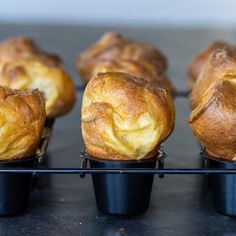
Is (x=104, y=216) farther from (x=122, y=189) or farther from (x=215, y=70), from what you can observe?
(x=215, y=70)

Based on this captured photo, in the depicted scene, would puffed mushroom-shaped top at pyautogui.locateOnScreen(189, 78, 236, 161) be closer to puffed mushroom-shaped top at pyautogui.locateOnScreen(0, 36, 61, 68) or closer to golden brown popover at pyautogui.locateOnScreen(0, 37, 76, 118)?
golden brown popover at pyautogui.locateOnScreen(0, 37, 76, 118)

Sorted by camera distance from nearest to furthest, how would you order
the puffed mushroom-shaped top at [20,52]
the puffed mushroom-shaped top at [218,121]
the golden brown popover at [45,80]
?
the puffed mushroom-shaped top at [218,121] < the golden brown popover at [45,80] < the puffed mushroom-shaped top at [20,52]

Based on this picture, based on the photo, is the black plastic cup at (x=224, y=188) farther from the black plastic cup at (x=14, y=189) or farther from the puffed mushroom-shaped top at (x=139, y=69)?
the puffed mushroom-shaped top at (x=139, y=69)

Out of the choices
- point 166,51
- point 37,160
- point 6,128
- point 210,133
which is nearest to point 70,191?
point 37,160

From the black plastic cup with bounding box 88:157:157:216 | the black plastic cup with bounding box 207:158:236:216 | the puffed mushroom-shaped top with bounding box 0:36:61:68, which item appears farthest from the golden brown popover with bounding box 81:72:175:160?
the puffed mushroom-shaped top with bounding box 0:36:61:68

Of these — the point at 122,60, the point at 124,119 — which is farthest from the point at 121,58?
the point at 124,119

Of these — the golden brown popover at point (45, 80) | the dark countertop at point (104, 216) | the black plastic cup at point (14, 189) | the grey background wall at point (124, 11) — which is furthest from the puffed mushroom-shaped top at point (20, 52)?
Answer: the grey background wall at point (124, 11)
